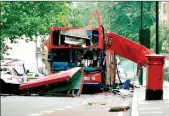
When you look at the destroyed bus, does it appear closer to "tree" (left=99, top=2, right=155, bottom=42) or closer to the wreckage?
the wreckage

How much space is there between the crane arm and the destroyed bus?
43cm

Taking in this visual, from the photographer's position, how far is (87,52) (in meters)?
22.5

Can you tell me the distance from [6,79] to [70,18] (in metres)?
18.2

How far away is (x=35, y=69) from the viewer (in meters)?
30.7

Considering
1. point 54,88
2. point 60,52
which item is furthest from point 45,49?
point 54,88

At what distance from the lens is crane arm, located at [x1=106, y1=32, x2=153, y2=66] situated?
2280 cm

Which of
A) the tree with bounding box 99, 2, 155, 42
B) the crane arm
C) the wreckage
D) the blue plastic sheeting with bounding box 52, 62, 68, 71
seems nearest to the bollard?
the wreckage

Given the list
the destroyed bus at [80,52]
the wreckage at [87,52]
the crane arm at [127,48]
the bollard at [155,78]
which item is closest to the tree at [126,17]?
the crane arm at [127,48]

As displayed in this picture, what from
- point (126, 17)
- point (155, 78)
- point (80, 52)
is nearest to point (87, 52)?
point (80, 52)

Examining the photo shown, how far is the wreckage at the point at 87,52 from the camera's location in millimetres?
22188

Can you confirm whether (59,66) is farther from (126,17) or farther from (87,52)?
(126,17)

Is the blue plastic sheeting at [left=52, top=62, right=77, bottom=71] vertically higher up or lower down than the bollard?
lower down

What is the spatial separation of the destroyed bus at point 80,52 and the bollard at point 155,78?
6983mm

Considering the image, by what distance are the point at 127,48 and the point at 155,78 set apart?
26.7 ft
